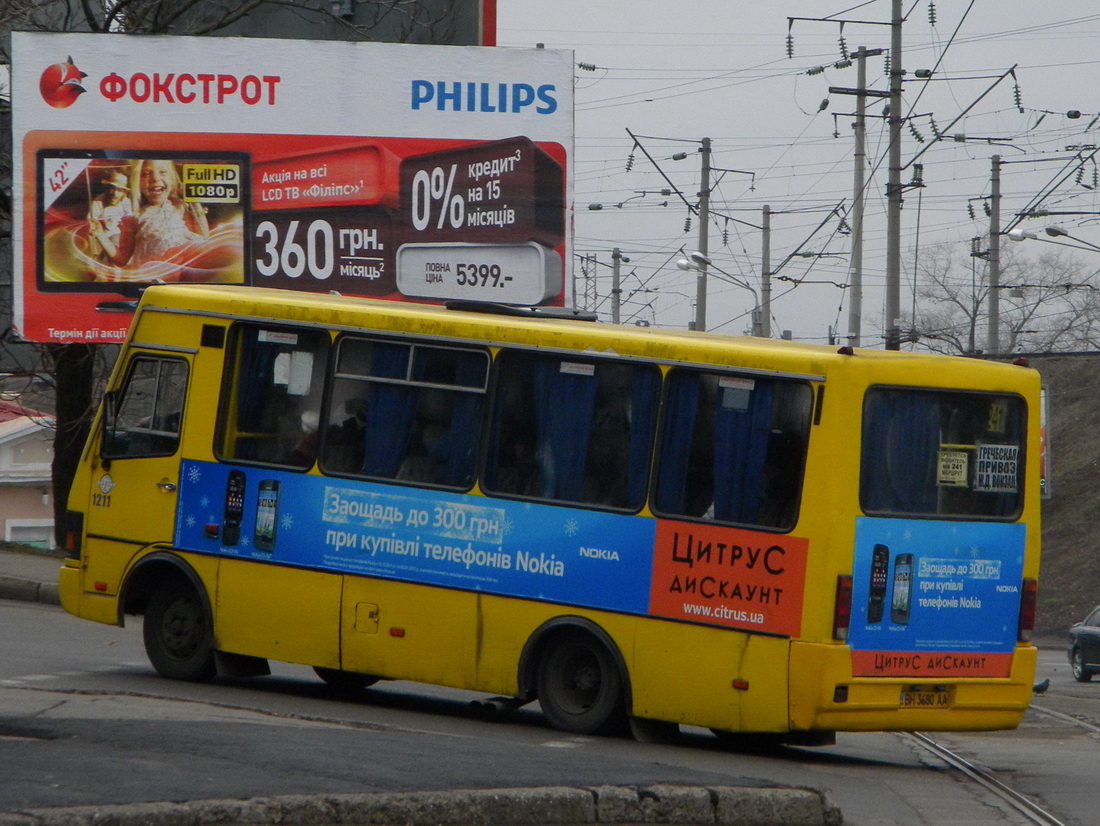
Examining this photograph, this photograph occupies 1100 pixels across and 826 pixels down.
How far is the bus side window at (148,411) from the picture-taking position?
11391 mm

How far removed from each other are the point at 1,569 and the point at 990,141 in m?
26.6

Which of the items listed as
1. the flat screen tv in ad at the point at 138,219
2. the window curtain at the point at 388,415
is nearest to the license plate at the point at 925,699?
the window curtain at the point at 388,415

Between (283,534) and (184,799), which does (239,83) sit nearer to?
(283,534)

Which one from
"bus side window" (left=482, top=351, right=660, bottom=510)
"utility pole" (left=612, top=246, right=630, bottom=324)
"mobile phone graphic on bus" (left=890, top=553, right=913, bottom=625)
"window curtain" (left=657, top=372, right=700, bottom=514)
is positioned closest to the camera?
"mobile phone graphic on bus" (left=890, top=553, right=913, bottom=625)

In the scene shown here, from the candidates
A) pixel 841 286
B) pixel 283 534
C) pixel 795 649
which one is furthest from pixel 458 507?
pixel 841 286

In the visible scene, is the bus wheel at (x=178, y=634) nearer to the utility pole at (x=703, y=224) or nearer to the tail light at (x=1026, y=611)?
the tail light at (x=1026, y=611)

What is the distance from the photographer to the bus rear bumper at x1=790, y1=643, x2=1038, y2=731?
9164 mm

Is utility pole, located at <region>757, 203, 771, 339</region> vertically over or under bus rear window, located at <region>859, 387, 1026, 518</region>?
over

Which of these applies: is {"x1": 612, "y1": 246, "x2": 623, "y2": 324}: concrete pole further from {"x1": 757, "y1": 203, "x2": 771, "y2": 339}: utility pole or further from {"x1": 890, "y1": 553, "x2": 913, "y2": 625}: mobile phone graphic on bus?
{"x1": 890, "y1": 553, "x2": 913, "y2": 625}: mobile phone graphic on bus

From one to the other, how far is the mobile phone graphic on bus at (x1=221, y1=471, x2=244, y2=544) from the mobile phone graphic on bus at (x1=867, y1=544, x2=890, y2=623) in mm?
4312

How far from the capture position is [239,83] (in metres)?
20.1

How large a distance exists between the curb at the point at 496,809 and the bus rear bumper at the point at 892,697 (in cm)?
178

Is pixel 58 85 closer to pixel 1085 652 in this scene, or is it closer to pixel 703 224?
pixel 1085 652

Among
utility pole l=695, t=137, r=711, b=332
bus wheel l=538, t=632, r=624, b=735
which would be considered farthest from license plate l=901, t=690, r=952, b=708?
utility pole l=695, t=137, r=711, b=332
